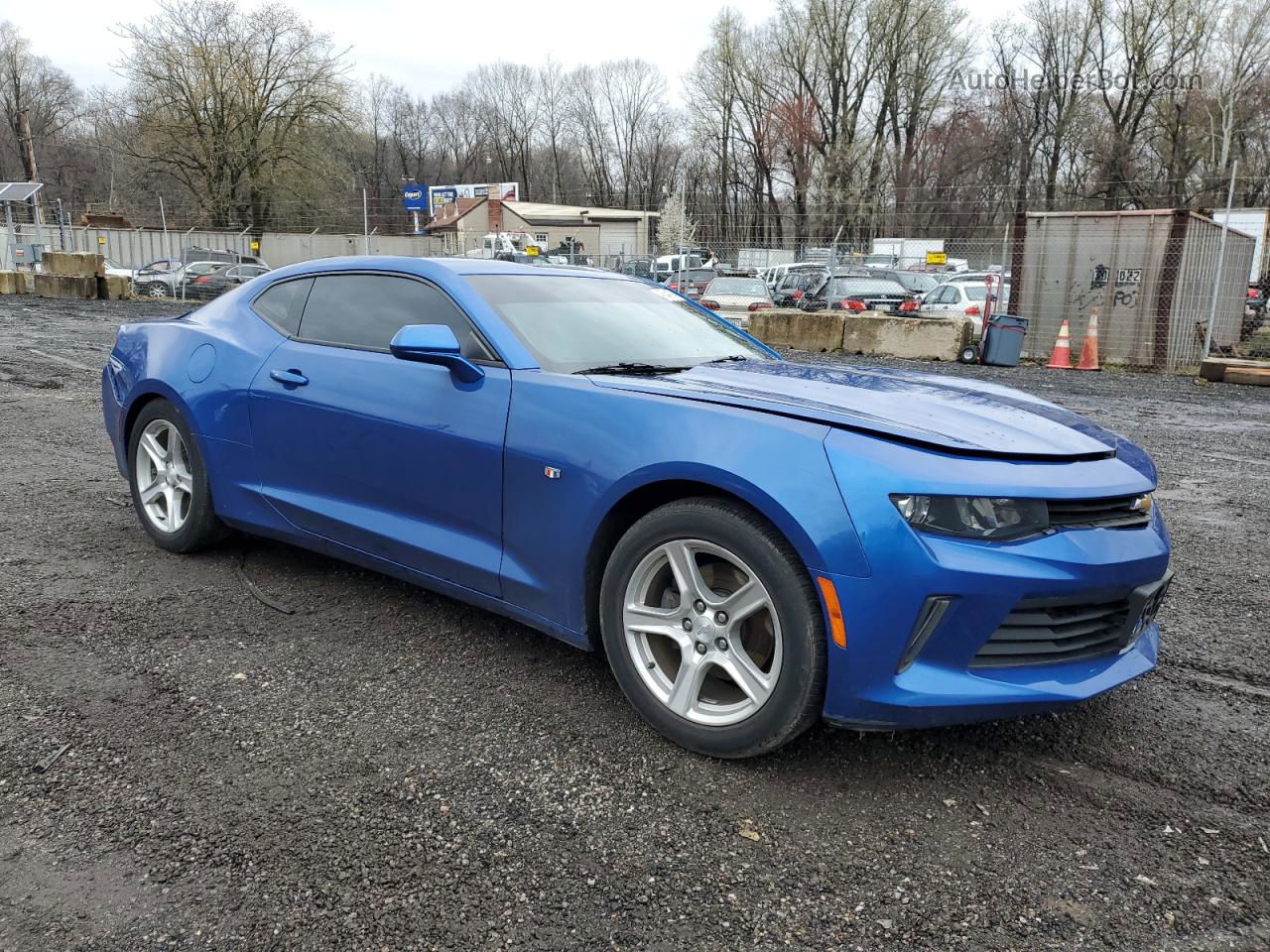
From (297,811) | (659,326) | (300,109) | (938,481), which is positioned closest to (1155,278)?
(659,326)

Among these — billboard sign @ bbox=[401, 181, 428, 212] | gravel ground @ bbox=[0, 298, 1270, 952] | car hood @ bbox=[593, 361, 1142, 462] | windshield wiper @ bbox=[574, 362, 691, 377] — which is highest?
billboard sign @ bbox=[401, 181, 428, 212]

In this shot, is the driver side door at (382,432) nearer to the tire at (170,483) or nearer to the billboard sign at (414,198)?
the tire at (170,483)

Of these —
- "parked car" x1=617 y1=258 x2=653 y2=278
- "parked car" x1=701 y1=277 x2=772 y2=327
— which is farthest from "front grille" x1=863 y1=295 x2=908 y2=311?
"parked car" x1=617 y1=258 x2=653 y2=278

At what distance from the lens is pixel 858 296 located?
18.4 m

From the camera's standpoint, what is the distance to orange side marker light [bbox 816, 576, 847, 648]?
7.52 feet

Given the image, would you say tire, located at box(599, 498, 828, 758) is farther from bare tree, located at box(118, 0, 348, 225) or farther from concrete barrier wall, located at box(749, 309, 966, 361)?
bare tree, located at box(118, 0, 348, 225)

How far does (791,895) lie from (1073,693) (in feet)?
3.00

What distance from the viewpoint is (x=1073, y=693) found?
2.36 meters

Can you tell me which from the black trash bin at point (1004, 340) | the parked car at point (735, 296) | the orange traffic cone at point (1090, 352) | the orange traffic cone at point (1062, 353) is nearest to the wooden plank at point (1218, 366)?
the orange traffic cone at point (1090, 352)

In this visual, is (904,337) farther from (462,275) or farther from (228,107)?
(228,107)

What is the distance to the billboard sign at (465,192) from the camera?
7631cm

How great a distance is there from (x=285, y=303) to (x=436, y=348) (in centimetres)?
134

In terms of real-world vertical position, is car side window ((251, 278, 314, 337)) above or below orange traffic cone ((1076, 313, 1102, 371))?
above

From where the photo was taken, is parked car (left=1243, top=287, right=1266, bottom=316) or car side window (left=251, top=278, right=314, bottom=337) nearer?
car side window (left=251, top=278, right=314, bottom=337)
